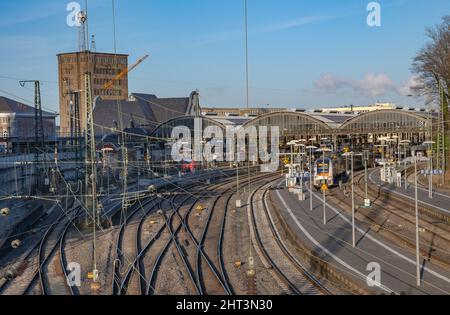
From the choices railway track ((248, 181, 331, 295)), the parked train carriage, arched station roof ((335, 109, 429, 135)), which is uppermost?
arched station roof ((335, 109, 429, 135))

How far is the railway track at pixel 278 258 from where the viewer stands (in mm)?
14891

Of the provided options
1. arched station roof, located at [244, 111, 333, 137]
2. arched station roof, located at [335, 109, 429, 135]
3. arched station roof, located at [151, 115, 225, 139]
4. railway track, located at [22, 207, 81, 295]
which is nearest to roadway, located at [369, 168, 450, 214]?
railway track, located at [22, 207, 81, 295]

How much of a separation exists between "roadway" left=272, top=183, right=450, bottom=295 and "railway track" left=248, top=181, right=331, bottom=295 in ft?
2.46

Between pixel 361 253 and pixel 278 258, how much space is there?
2.53 meters

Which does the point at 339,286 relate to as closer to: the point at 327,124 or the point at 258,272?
the point at 258,272

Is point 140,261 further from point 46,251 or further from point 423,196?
point 423,196

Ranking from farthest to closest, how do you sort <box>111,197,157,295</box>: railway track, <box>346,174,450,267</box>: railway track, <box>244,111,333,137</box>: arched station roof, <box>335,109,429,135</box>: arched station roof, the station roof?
the station roof
<box>244,111,333,137</box>: arched station roof
<box>335,109,429,135</box>: arched station roof
<box>346,174,450,267</box>: railway track
<box>111,197,157,295</box>: railway track

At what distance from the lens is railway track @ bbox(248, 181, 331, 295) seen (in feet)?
48.9

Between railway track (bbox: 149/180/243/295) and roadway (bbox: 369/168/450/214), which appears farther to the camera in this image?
roadway (bbox: 369/168/450/214)

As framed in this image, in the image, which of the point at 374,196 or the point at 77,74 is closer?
the point at 374,196

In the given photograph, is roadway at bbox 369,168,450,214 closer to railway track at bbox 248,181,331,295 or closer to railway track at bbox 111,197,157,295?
railway track at bbox 248,181,331,295

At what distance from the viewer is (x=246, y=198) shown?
114 ft
